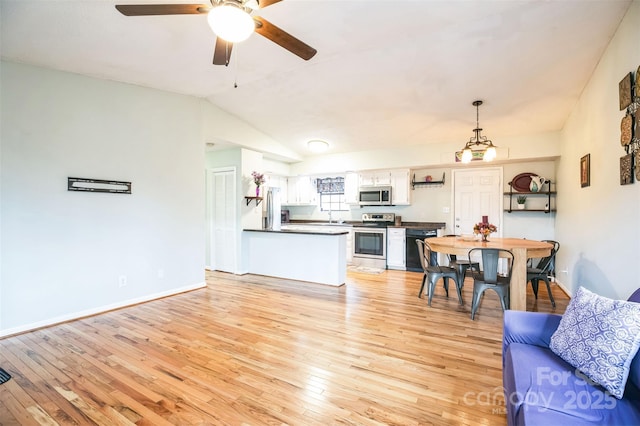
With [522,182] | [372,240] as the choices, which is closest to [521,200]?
[522,182]

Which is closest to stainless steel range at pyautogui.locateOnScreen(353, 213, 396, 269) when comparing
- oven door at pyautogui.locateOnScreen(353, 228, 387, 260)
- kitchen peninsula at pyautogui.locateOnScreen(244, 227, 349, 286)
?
oven door at pyautogui.locateOnScreen(353, 228, 387, 260)

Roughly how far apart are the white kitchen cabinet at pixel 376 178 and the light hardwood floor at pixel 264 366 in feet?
10.3

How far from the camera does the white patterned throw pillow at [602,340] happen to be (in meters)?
1.28

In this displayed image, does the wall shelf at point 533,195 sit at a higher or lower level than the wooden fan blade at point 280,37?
lower

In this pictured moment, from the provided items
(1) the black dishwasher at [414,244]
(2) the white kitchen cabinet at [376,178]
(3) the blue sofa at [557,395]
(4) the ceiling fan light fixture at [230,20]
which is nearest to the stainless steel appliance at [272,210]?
(2) the white kitchen cabinet at [376,178]

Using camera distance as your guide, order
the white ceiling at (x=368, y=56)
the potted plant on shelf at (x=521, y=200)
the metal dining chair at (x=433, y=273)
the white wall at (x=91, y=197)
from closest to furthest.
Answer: the white ceiling at (x=368, y=56) < the white wall at (x=91, y=197) < the metal dining chair at (x=433, y=273) < the potted plant on shelf at (x=521, y=200)

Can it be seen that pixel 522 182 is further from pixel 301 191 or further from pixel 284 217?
pixel 284 217

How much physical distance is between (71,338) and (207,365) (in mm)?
1607

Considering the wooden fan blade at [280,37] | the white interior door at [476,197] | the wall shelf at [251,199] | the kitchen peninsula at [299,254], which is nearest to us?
the wooden fan blade at [280,37]

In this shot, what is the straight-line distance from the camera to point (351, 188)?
6680 mm

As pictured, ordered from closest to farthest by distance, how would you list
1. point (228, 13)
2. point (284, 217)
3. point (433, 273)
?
point (228, 13)
point (433, 273)
point (284, 217)

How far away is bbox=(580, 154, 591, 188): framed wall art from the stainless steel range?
318cm

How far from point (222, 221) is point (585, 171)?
18.0 feet

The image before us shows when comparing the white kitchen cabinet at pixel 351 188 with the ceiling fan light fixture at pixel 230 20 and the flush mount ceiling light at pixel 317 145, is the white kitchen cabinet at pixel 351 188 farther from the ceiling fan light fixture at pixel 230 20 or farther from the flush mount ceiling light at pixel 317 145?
the ceiling fan light fixture at pixel 230 20
